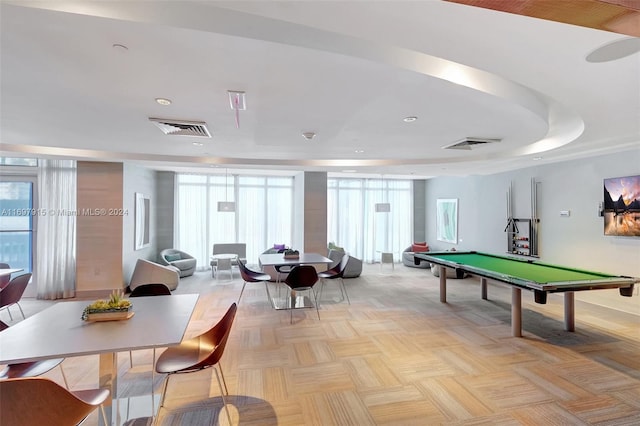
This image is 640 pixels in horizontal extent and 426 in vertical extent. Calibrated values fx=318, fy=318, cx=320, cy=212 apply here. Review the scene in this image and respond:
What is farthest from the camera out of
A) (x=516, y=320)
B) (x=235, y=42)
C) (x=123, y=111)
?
(x=516, y=320)

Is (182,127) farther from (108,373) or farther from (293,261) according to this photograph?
(293,261)

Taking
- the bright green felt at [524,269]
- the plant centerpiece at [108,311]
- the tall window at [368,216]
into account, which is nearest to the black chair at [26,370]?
A: the plant centerpiece at [108,311]

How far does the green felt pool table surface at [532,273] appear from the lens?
3621mm

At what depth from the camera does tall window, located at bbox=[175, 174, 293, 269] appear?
909 cm

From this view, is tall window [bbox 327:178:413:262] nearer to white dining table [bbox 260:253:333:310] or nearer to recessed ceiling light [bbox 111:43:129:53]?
white dining table [bbox 260:253:333:310]

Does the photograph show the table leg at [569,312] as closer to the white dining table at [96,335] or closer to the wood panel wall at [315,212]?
the white dining table at [96,335]

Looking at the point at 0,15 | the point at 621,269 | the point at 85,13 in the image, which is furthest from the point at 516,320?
the point at 0,15

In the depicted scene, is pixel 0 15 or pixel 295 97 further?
pixel 295 97

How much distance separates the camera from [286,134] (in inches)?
167

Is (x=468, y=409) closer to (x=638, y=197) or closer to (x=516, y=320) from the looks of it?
(x=516, y=320)

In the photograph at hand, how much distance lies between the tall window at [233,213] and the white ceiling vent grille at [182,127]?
545cm

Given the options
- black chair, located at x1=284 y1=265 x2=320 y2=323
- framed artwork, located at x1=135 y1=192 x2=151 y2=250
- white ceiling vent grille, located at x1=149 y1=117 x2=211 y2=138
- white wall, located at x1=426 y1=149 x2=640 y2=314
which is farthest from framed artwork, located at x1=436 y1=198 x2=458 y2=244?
framed artwork, located at x1=135 y1=192 x2=151 y2=250

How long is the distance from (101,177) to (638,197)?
30.1ft

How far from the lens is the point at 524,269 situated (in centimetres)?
482
